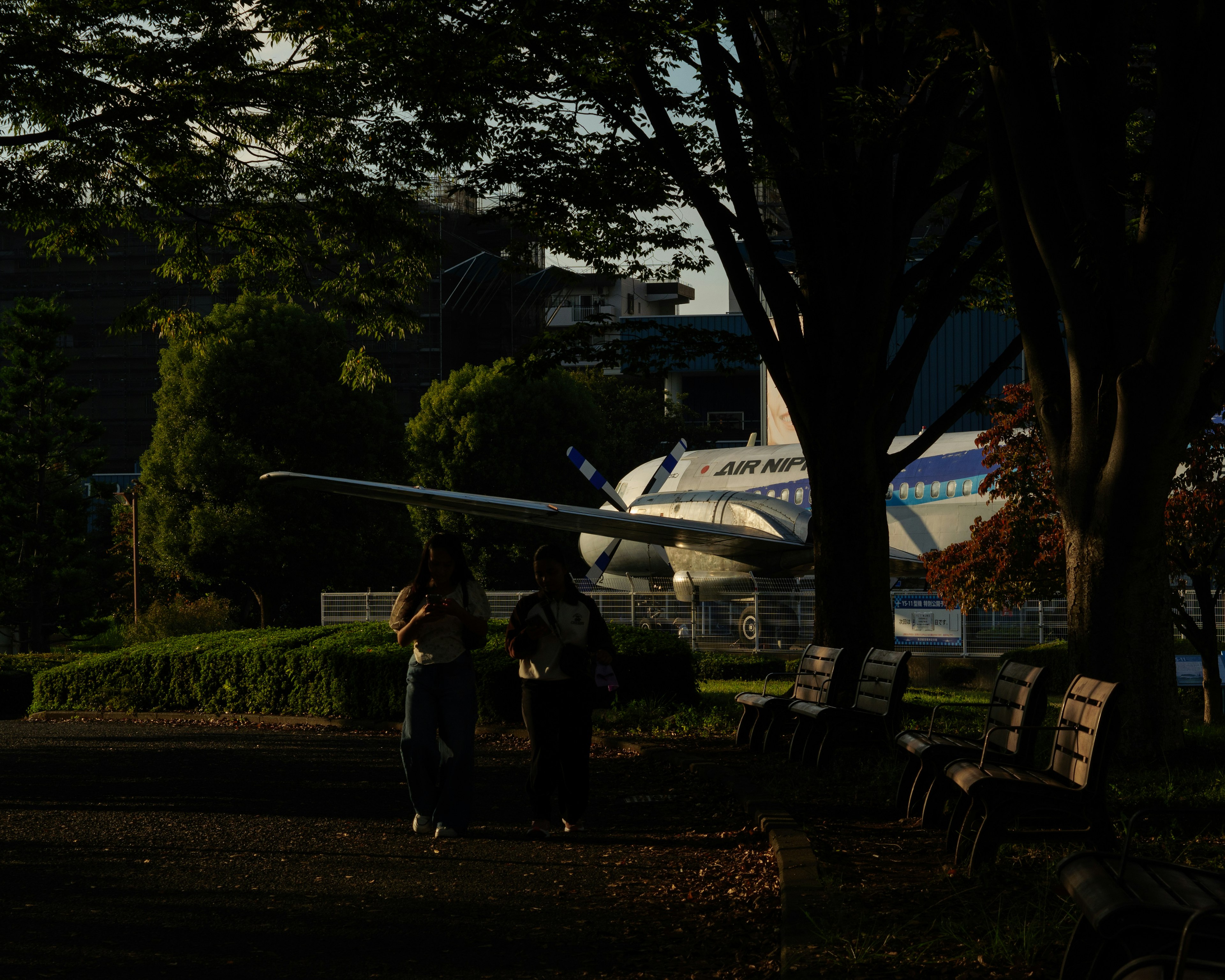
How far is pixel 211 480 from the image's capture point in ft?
146

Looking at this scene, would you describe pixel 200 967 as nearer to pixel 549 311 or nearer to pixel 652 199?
pixel 652 199

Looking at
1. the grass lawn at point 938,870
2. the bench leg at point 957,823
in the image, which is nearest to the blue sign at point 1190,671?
the grass lawn at point 938,870

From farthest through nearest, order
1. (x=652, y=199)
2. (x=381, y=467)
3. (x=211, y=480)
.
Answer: (x=381, y=467), (x=211, y=480), (x=652, y=199)

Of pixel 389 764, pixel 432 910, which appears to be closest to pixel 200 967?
pixel 432 910

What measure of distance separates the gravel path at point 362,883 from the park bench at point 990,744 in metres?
1.07

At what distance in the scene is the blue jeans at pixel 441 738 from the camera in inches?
302

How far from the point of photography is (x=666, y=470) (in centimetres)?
3347

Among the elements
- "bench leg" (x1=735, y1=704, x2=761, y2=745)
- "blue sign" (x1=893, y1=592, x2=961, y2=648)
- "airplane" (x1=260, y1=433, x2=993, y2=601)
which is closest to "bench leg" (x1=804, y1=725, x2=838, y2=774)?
"bench leg" (x1=735, y1=704, x2=761, y2=745)

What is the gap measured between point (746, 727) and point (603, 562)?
22.0m

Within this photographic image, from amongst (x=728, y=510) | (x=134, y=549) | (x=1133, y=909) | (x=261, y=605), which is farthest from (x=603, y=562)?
(x=1133, y=909)

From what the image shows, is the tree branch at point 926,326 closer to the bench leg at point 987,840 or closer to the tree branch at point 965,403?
the tree branch at point 965,403

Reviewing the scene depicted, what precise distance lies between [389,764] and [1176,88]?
8.62m

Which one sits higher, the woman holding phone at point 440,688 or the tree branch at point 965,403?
the tree branch at point 965,403

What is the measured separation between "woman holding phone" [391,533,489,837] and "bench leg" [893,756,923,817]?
280 cm
